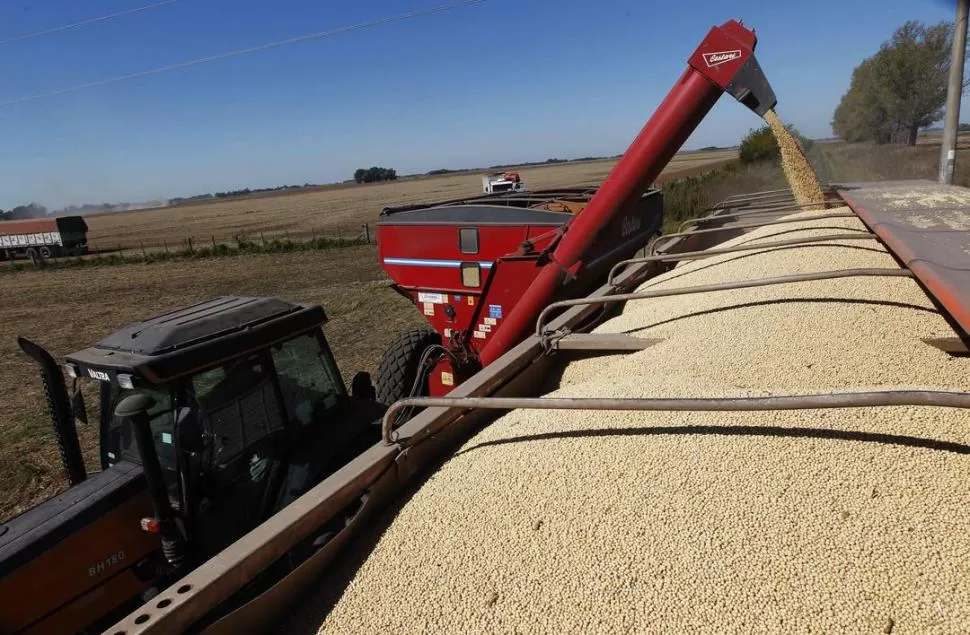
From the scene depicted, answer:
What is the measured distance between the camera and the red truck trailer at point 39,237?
30.4 metres

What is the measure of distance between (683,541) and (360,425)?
2.21m

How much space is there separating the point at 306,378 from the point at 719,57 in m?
3.30

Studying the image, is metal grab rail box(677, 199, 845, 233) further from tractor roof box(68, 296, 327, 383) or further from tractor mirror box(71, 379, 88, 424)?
tractor mirror box(71, 379, 88, 424)

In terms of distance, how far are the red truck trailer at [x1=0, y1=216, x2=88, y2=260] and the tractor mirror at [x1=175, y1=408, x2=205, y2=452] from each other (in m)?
35.3

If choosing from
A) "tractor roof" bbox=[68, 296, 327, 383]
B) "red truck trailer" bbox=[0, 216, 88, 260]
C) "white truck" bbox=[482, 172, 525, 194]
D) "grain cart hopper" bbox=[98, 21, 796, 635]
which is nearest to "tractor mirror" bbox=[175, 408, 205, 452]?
"tractor roof" bbox=[68, 296, 327, 383]

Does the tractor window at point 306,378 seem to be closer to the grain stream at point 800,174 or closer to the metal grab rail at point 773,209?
the grain stream at point 800,174

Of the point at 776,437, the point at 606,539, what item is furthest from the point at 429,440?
the point at 776,437

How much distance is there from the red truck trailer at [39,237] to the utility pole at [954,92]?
36004 millimetres

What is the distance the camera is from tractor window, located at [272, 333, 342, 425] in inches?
125

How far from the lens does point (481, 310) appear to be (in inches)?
218

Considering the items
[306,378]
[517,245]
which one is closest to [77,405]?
[306,378]

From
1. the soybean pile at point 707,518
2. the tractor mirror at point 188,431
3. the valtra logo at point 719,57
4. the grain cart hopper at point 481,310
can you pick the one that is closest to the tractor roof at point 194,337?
the tractor mirror at point 188,431

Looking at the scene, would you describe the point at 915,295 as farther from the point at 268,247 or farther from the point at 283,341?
the point at 268,247

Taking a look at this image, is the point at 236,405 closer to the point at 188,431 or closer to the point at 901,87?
the point at 188,431
